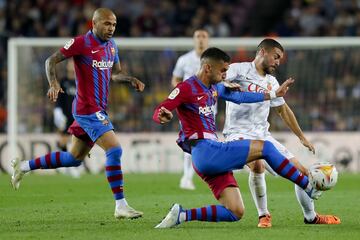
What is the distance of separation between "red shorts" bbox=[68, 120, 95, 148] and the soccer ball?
109 inches

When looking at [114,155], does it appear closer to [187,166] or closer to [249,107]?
[249,107]

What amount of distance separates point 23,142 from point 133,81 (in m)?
8.60

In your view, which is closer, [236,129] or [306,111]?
[236,129]

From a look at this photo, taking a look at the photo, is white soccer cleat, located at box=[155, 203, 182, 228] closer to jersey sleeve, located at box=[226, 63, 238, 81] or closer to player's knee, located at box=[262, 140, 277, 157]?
player's knee, located at box=[262, 140, 277, 157]

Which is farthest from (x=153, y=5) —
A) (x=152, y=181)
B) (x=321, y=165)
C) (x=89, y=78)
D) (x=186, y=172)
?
(x=321, y=165)

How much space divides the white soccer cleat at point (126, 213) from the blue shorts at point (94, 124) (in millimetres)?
826

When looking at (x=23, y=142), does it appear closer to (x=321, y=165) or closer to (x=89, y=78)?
(x=89, y=78)

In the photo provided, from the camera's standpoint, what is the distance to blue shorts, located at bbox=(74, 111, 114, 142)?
10078mm

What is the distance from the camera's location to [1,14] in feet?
74.1

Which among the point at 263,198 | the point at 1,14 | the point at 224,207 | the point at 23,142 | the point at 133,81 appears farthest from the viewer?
the point at 1,14

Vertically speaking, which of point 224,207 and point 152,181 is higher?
point 224,207

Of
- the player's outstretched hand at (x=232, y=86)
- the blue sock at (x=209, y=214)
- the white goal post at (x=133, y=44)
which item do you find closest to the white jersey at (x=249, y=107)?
the player's outstretched hand at (x=232, y=86)

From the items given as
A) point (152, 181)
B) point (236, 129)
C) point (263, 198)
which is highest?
point (236, 129)

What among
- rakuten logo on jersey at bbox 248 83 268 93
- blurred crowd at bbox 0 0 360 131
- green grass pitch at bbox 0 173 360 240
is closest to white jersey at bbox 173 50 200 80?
green grass pitch at bbox 0 173 360 240
